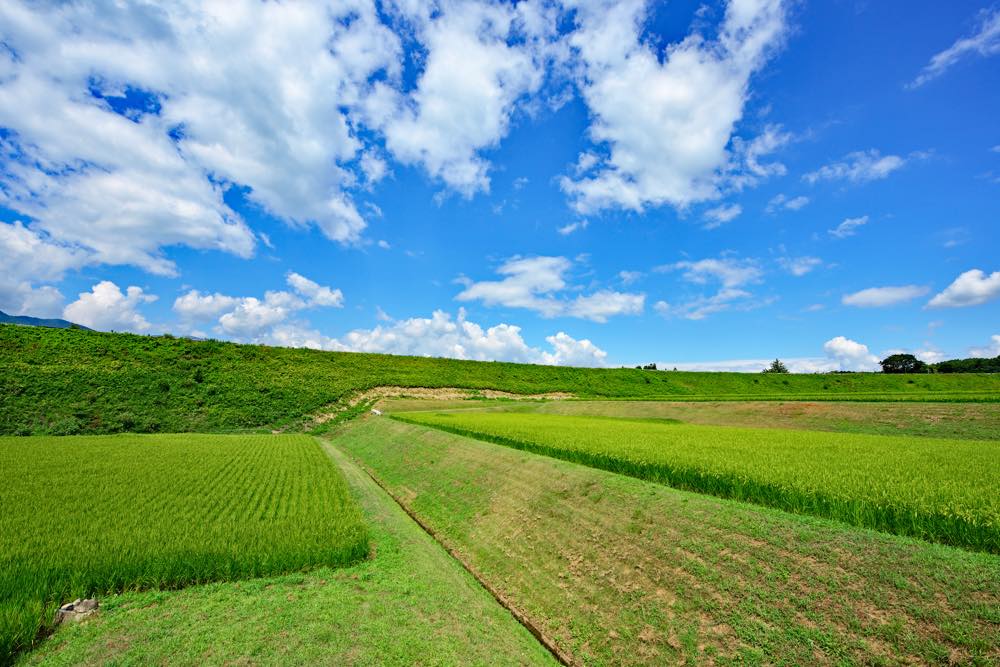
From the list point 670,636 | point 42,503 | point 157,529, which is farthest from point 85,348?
point 670,636

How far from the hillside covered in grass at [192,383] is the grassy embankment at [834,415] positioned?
5.22 metres

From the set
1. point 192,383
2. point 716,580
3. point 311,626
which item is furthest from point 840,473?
point 192,383

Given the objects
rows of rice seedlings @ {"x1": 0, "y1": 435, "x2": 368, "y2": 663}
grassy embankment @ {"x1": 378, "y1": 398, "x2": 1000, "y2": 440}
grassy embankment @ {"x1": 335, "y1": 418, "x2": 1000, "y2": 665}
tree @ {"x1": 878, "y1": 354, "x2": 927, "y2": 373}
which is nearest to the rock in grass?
Answer: rows of rice seedlings @ {"x1": 0, "y1": 435, "x2": 368, "y2": 663}

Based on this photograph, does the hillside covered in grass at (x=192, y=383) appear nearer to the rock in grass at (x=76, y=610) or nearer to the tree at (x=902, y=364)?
the rock in grass at (x=76, y=610)

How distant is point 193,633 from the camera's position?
590 cm

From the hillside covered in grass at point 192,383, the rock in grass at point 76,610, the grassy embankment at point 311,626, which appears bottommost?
the grassy embankment at point 311,626

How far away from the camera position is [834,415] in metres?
27.6

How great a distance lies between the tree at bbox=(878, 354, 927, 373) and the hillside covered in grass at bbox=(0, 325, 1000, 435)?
149 feet

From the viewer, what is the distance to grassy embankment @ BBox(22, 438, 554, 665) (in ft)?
18.2

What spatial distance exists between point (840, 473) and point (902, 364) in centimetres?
13469

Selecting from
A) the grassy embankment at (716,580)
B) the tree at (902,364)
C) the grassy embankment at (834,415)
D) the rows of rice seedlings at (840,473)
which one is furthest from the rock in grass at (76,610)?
the tree at (902,364)

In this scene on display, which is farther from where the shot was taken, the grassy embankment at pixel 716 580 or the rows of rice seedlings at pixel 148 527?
the rows of rice seedlings at pixel 148 527

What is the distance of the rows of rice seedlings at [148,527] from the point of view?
689 cm

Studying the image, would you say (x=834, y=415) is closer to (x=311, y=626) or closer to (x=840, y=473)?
(x=840, y=473)
